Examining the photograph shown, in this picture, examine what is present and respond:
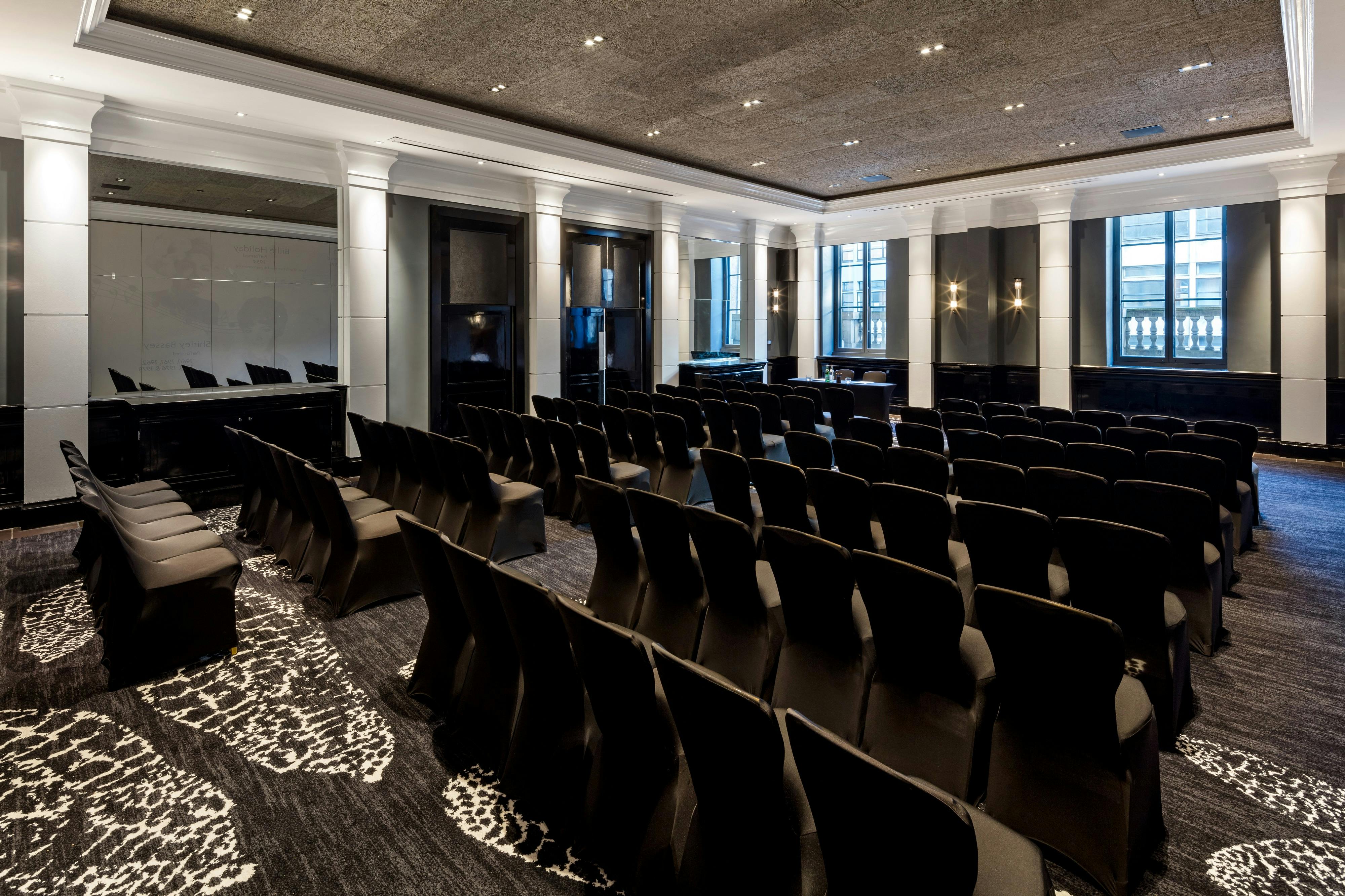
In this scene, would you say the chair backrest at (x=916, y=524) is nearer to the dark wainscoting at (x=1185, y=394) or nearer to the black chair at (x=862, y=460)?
the black chair at (x=862, y=460)

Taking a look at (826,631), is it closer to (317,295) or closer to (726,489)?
(726,489)

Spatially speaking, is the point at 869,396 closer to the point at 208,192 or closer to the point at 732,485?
the point at 732,485

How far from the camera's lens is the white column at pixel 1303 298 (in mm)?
9773

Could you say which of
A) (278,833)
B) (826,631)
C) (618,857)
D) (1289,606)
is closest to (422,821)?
(278,833)

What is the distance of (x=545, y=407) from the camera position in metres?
8.20

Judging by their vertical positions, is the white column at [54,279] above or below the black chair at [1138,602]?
above

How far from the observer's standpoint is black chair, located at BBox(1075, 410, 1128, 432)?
22.1ft

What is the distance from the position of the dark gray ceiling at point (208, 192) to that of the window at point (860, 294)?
33.9 ft

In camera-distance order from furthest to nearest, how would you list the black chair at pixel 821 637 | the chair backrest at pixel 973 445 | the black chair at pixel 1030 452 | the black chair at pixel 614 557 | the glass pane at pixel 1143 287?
the glass pane at pixel 1143 287, the chair backrest at pixel 973 445, the black chair at pixel 1030 452, the black chair at pixel 614 557, the black chair at pixel 821 637

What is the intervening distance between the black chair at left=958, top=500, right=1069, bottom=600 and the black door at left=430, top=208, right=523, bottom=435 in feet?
26.7

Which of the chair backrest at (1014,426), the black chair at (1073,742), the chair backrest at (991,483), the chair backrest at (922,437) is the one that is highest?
the chair backrest at (1014,426)

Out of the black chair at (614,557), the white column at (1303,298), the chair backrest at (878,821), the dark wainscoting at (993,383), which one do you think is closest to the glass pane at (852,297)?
the dark wainscoting at (993,383)

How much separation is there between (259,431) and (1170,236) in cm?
1303

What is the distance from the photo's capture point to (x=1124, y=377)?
11.8 m
